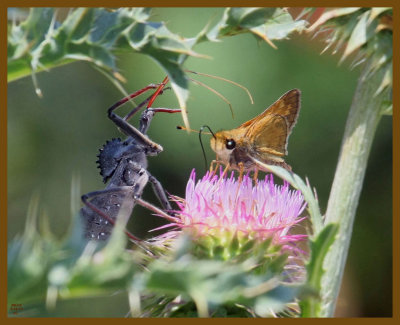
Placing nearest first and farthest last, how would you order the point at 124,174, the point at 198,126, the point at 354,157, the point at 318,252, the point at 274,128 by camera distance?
the point at 318,252 → the point at 354,157 → the point at 274,128 → the point at 124,174 → the point at 198,126

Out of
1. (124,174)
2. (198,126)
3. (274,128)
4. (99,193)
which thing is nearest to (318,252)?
(274,128)

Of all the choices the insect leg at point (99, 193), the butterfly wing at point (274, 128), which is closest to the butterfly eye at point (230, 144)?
the butterfly wing at point (274, 128)

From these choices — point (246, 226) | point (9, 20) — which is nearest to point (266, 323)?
point (246, 226)

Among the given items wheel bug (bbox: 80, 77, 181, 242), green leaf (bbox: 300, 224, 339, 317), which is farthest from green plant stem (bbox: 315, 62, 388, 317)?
wheel bug (bbox: 80, 77, 181, 242)

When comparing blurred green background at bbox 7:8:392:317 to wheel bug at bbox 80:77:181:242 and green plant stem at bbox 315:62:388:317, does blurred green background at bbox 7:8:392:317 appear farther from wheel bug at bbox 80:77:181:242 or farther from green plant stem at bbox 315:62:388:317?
green plant stem at bbox 315:62:388:317

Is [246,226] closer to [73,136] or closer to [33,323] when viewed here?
[33,323]

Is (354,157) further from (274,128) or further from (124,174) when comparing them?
(124,174)
